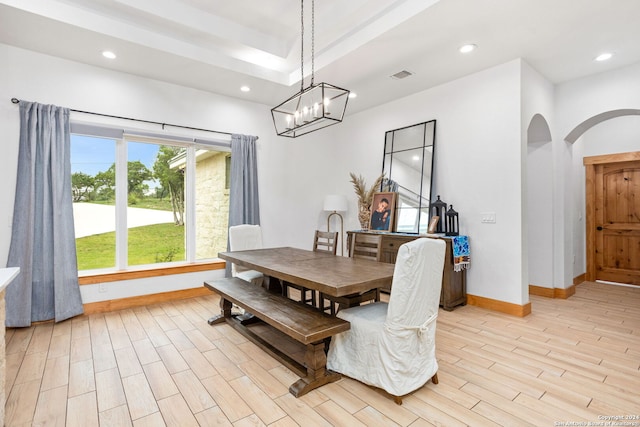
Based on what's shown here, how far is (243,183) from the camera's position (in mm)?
4711

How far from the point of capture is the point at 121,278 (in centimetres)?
386

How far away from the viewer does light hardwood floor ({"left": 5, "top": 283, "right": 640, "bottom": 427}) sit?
188 centimetres

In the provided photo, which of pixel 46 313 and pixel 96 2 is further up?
pixel 96 2

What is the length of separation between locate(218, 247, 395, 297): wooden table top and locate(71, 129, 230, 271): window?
4.63 feet

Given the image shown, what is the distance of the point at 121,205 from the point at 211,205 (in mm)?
1134

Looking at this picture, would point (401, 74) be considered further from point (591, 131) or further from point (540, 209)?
point (591, 131)

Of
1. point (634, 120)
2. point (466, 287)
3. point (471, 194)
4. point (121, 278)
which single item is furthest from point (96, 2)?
point (634, 120)

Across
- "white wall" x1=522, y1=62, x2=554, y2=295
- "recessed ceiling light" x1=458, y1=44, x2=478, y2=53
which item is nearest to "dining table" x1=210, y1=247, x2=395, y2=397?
"recessed ceiling light" x1=458, y1=44, x2=478, y2=53

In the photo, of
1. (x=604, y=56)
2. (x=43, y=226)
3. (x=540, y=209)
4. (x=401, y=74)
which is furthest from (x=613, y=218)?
(x=43, y=226)

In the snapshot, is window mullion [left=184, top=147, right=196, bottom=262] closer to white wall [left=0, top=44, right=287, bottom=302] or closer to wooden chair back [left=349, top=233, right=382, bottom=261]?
white wall [left=0, top=44, right=287, bottom=302]

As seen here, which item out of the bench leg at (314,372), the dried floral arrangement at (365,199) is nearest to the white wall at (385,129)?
the dried floral arrangement at (365,199)

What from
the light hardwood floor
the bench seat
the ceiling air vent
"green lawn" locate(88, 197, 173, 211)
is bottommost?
the light hardwood floor

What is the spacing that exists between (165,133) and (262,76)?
1.47 meters

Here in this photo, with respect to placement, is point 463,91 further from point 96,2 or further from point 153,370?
point 153,370
